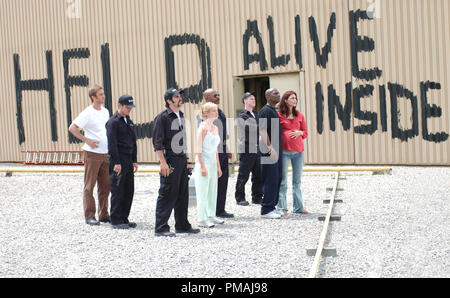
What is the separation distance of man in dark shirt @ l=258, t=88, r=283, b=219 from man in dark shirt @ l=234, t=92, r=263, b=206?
59cm

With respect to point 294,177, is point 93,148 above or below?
above

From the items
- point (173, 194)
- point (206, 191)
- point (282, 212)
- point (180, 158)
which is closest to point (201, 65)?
point (282, 212)

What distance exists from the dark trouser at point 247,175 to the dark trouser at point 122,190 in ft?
7.06

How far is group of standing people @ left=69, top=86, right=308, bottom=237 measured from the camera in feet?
23.6

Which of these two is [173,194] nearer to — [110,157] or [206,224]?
[206,224]

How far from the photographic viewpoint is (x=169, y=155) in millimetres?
7145

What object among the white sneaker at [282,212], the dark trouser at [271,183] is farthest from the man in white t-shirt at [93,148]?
the white sneaker at [282,212]

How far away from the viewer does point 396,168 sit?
44.5 feet

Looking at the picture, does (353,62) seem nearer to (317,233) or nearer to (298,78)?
(298,78)

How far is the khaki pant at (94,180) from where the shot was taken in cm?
823

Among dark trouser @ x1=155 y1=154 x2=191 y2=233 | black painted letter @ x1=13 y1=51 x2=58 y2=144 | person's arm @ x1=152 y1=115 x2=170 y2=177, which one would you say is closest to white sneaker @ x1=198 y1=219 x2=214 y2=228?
dark trouser @ x1=155 y1=154 x2=191 y2=233

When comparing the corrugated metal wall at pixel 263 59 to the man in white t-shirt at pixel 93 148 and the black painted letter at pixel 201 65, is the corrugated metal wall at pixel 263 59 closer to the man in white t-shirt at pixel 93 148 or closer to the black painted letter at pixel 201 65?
the black painted letter at pixel 201 65

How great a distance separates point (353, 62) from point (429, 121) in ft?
7.24

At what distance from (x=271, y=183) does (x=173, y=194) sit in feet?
4.97
